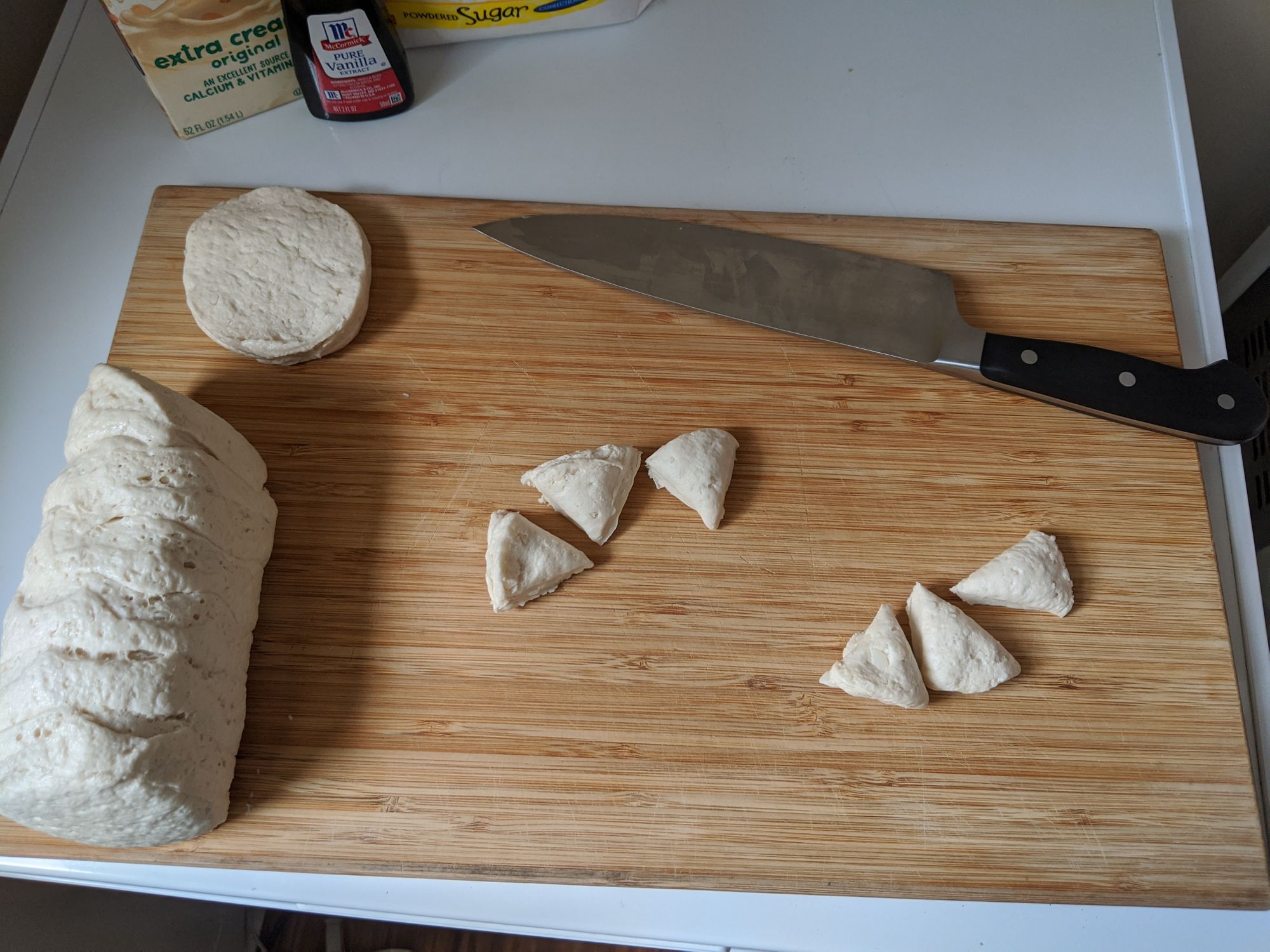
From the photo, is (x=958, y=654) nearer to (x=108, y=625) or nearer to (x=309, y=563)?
(x=309, y=563)

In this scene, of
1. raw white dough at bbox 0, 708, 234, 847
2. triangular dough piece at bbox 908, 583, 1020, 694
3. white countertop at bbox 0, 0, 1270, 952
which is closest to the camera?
raw white dough at bbox 0, 708, 234, 847

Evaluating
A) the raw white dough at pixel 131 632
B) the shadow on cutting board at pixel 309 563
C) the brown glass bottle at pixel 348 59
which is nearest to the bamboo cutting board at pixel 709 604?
the shadow on cutting board at pixel 309 563


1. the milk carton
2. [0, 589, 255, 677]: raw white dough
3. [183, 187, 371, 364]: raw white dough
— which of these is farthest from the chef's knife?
[0, 589, 255, 677]: raw white dough

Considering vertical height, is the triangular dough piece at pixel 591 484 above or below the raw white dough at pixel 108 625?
below

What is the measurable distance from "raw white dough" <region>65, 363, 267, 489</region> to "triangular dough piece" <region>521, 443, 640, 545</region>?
408mm

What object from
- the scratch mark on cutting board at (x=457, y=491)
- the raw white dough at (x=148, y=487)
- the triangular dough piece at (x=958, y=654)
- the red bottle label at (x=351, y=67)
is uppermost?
the red bottle label at (x=351, y=67)

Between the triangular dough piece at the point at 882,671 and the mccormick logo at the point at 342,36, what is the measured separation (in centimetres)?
113

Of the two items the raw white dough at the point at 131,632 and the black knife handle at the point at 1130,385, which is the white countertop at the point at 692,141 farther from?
the raw white dough at the point at 131,632

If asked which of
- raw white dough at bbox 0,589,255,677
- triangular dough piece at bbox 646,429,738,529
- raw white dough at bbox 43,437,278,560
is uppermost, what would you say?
raw white dough at bbox 43,437,278,560

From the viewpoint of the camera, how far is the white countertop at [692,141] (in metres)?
1.32

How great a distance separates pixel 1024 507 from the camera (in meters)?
1.17

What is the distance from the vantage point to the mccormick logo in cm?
121

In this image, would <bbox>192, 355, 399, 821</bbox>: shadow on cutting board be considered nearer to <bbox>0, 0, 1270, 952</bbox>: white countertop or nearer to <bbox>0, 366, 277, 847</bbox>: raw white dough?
<bbox>0, 366, 277, 847</bbox>: raw white dough

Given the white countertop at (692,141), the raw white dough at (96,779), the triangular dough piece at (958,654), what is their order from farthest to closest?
the white countertop at (692,141)
the triangular dough piece at (958,654)
the raw white dough at (96,779)
